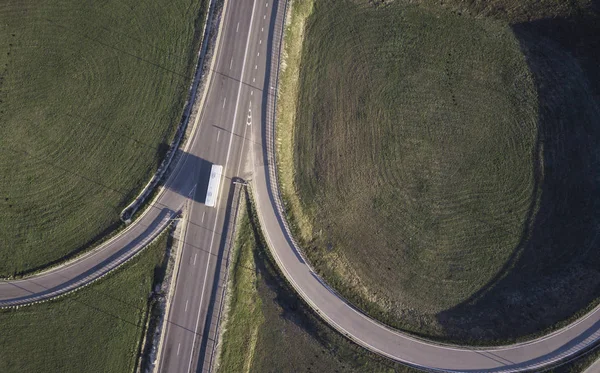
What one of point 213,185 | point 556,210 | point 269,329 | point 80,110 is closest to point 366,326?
point 269,329

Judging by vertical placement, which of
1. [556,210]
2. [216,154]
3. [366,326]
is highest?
[556,210]

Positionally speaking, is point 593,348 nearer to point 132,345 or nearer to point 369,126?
point 369,126

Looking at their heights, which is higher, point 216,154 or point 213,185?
point 216,154

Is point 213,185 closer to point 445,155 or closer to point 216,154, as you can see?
point 216,154

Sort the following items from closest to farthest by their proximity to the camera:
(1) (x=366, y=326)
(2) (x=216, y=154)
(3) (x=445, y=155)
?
(1) (x=366, y=326)
(2) (x=216, y=154)
(3) (x=445, y=155)

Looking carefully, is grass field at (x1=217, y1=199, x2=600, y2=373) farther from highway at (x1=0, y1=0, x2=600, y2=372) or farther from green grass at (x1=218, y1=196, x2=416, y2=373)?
highway at (x1=0, y1=0, x2=600, y2=372)

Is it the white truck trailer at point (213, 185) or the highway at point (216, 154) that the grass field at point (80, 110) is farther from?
the white truck trailer at point (213, 185)
